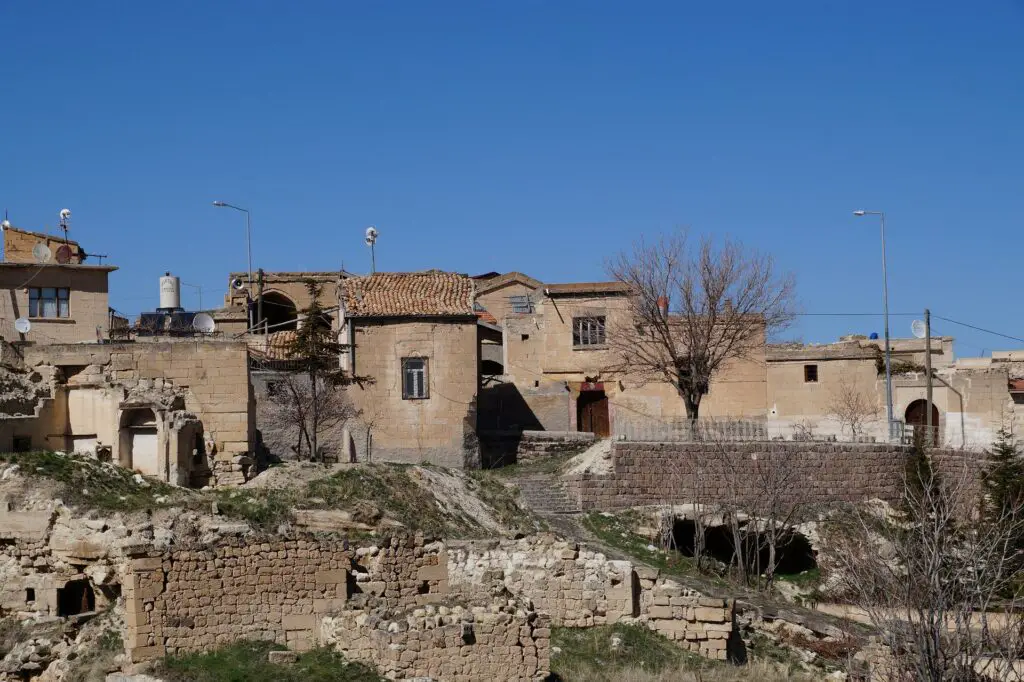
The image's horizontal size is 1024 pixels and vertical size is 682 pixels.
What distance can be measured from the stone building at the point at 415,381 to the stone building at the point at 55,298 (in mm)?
6155

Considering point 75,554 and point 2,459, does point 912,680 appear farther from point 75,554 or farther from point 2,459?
point 2,459

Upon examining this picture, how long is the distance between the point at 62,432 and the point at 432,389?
35.3 feet

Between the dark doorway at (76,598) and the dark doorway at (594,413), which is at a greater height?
the dark doorway at (594,413)

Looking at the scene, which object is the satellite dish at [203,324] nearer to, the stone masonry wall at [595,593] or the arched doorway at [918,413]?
the stone masonry wall at [595,593]

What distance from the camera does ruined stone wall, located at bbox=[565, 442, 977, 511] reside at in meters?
32.3

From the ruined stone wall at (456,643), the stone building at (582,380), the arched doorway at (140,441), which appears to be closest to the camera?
the ruined stone wall at (456,643)

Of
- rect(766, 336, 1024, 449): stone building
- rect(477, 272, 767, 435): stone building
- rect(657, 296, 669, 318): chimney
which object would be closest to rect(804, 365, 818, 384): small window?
rect(766, 336, 1024, 449): stone building

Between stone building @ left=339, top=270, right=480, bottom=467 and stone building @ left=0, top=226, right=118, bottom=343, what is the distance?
615cm

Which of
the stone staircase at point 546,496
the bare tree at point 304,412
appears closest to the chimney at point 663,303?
the stone staircase at point 546,496

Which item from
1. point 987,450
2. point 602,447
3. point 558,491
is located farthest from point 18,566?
point 987,450

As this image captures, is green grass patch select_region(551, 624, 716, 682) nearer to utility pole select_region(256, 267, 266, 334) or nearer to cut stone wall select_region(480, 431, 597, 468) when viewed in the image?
cut stone wall select_region(480, 431, 597, 468)

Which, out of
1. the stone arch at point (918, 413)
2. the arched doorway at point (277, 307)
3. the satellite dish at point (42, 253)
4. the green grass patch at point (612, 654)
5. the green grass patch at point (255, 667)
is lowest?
the green grass patch at point (612, 654)

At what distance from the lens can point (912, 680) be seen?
693 inches

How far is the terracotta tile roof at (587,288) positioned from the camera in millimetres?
41656
